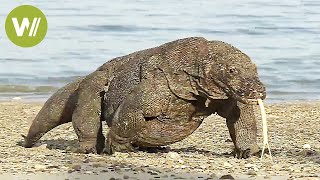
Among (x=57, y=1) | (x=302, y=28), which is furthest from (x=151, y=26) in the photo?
(x=57, y=1)

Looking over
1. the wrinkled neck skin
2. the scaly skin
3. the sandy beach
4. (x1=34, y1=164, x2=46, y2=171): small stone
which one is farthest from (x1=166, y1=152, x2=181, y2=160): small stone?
(x1=34, y1=164, x2=46, y2=171): small stone

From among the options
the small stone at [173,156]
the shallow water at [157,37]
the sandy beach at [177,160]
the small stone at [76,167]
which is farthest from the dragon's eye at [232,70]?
the shallow water at [157,37]

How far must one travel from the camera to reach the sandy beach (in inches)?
357

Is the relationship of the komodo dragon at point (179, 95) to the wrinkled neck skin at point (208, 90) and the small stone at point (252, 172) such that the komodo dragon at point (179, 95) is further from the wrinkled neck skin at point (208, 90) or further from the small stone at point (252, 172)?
the small stone at point (252, 172)

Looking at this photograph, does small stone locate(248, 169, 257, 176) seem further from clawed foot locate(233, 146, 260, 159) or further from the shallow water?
the shallow water

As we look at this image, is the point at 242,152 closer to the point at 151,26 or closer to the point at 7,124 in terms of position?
the point at 7,124

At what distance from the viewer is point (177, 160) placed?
995 centimetres

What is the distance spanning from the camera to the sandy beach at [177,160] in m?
9.08

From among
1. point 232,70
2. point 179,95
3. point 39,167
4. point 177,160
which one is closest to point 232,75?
point 232,70

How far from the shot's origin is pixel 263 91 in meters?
9.62

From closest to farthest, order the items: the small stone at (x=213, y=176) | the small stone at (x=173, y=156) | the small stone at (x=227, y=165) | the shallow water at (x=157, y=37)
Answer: the small stone at (x=213, y=176), the small stone at (x=227, y=165), the small stone at (x=173, y=156), the shallow water at (x=157, y=37)

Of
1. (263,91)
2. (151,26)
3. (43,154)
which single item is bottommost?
(43,154)

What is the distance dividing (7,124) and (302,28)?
67.2ft

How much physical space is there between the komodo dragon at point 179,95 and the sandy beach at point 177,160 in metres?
0.21
